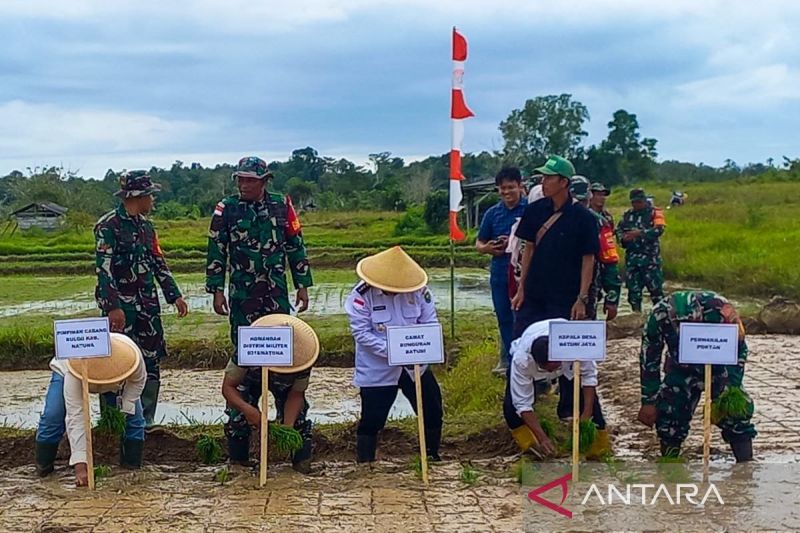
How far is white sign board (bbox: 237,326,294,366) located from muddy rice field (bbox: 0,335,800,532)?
0.66 m

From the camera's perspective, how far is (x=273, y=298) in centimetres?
552

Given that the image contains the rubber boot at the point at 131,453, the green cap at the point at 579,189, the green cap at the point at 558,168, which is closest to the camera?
the rubber boot at the point at 131,453

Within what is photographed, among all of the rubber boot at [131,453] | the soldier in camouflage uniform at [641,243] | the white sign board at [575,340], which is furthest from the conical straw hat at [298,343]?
the soldier in camouflage uniform at [641,243]

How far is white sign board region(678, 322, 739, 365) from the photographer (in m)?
4.73

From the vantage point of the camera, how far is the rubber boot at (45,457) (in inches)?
203

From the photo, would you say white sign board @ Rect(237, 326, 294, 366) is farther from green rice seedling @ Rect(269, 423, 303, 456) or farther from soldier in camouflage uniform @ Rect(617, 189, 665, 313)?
soldier in camouflage uniform @ Rect(617, 189, 665, 313)

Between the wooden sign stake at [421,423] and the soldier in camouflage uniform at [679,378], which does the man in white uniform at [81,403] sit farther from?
the soldier in camouflage uniform at [679,378]

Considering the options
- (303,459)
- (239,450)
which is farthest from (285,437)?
(239,450)

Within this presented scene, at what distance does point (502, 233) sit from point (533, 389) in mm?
1750

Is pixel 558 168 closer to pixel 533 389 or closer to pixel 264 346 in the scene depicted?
pixel 533 389

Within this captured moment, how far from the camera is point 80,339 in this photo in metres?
4.71

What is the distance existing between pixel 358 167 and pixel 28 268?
34.7 metres

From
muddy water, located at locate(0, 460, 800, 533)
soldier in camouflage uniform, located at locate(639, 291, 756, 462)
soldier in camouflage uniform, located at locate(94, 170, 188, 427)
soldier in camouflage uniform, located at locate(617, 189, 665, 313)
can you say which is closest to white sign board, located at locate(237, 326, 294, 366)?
muddy water, located at locate(0, 460, 800, 533)

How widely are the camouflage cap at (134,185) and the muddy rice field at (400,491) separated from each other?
1.51 m
